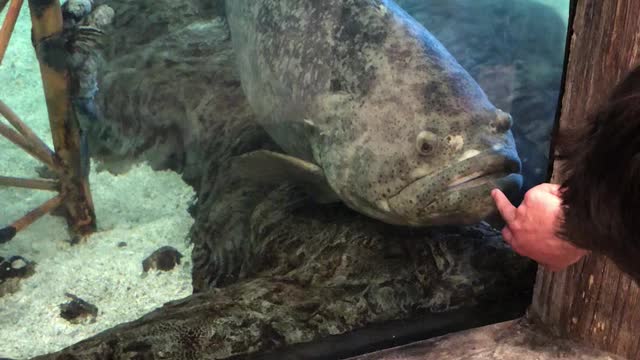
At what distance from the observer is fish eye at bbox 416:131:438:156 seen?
225 centimetres

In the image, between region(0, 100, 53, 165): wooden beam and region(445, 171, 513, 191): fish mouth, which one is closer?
region(445, 171, 513, 191): fish mouth

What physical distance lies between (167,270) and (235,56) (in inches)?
48.4

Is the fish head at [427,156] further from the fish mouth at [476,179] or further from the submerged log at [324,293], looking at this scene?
the submerged log at [324,293]

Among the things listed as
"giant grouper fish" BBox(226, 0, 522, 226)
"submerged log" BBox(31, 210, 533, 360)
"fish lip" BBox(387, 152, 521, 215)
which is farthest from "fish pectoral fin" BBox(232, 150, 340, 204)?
"fish lip" BBox(387, 152, 521, 215)

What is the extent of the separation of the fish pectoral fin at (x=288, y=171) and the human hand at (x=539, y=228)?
3.35ft

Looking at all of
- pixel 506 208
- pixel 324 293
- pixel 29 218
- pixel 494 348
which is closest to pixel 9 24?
pixel 29 218

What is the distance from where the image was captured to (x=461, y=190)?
2.17 m

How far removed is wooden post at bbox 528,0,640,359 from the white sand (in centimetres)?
158

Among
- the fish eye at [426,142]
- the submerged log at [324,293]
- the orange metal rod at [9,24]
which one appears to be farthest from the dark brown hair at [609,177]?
the orange metal rod at [9,24]

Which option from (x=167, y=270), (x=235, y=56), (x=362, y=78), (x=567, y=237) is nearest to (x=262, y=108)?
(x=235, y=56)

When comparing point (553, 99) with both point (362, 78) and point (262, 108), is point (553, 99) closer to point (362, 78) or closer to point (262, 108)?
point (362, 78)

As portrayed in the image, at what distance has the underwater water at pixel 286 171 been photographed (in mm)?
2215

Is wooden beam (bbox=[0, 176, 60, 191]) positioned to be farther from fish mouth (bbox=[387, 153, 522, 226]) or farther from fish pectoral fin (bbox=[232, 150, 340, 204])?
fish mouth (bbox=[387, 153, 522, 226])

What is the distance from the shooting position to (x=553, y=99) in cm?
239
